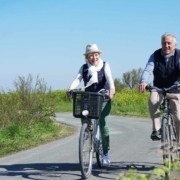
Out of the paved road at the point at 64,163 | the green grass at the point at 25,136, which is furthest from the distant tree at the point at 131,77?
the paved road at the point at 64,163

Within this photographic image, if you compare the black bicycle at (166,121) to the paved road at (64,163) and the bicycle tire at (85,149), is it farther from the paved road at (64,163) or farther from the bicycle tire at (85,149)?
the bicycle tire at (85,149)

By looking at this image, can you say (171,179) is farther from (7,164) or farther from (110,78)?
(7,164)

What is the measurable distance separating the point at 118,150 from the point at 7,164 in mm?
2683

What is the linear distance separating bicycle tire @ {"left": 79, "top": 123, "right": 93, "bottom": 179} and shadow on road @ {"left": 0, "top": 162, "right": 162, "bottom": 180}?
0.93ft

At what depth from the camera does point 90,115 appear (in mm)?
6961

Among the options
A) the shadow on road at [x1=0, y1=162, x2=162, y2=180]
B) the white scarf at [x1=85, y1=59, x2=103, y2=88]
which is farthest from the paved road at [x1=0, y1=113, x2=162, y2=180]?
the white scarf at [x1=85, y1=59, x2=103, y2=88]

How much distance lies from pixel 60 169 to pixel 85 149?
48.0 inches

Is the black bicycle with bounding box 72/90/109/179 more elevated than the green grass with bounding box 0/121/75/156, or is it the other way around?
the black bicycle with bounding box 72/90/109/179

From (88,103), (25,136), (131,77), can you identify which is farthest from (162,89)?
(131,77)

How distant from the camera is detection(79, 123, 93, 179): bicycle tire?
21.7ft

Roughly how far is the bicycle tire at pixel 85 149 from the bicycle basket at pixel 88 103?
8.1 inches

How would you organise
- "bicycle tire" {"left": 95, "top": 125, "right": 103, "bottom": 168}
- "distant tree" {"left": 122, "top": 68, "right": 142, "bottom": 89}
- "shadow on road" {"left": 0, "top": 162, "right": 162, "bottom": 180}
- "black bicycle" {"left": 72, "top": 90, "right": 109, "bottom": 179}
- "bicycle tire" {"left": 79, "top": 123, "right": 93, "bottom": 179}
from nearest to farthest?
"bicycle tire" {"left": 79, "top": 123, "right": 93, "bottom": 179} < "black bicycle" {"left": 72, "top": 90, "right": 109, "bottom": 179} < "shadow on road" {"left": 0, "top": 162, "right": 162, "bottom": 180} < "bicycle tire" {"left": 95, "top": 125, "right": 103, "bottom": 168} < "distant tree" {"left": 122, "top": 68, "right": 142, "bottom": 89}

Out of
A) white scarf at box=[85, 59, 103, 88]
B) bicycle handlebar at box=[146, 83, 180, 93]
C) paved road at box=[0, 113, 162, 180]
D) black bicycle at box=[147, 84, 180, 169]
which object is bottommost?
paved road at box=[0, 113, 162, 180]

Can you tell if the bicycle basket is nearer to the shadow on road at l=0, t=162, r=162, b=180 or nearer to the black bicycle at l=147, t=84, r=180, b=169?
the black bicycle at l=147, t=84, r=180, b=169
